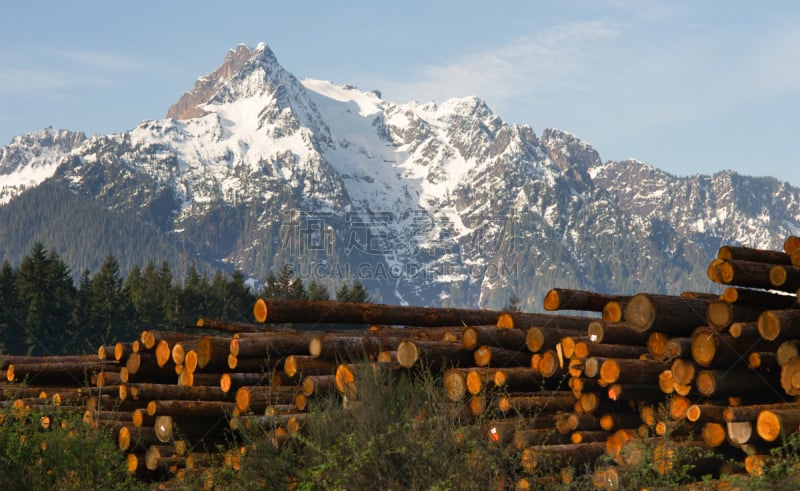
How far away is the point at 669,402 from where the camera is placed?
1194 centimetres

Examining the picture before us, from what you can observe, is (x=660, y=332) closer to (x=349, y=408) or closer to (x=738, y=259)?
(x=738, y=259)

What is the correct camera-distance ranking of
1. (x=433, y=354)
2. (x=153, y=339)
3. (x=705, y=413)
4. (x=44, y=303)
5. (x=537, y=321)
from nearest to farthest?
(x=705, y=413), (x=433, y=354), (x=153, y=339), (x=537, y=321), (x=44, y=303)

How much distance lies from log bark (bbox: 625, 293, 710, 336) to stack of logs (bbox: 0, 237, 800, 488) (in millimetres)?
20

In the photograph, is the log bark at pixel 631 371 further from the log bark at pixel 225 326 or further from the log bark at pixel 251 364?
the log bark at pixel 225 326

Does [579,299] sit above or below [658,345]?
above

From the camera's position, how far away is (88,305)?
66812mm

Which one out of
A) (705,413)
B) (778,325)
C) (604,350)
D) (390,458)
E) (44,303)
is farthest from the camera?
(44,303)

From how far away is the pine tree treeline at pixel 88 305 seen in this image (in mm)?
62188

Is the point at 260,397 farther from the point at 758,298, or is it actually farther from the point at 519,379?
the point at 758,298

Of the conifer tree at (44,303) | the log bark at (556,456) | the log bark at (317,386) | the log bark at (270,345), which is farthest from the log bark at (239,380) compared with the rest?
the conifer tree at (44,303)

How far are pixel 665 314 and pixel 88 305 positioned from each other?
61822 millimetres

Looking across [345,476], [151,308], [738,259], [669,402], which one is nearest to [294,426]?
[345,476]

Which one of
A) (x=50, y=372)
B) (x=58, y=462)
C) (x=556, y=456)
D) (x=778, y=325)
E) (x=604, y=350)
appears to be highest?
(x=778, y=325)

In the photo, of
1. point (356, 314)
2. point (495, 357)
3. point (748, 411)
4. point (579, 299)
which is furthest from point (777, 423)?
point (356, 314)
